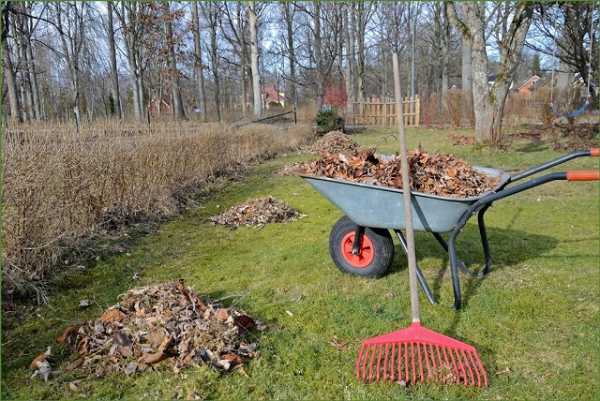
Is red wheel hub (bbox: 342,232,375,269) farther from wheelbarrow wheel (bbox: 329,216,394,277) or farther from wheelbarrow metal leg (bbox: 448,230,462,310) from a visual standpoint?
wheelbarrow metal leg (bbox: 448,230,462,310)

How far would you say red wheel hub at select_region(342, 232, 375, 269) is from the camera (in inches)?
140

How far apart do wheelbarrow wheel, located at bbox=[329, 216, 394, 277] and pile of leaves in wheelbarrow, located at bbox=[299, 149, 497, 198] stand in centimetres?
45

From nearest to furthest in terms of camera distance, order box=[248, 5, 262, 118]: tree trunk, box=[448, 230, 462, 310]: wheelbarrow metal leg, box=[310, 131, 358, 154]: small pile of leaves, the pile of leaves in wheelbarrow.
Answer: box=[448, 230, 462, 310]: wheelbarrow metal leg, the pile of leaves in wheelbarrow, box=[310, 131, 358, 154]: small pile of leaves, box=[248, 5, 262, 118]: tree trunk

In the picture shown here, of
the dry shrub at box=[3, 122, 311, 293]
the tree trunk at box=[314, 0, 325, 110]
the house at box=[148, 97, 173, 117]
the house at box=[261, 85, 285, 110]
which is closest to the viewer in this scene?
the dry shrub at box=[3, 122, 311, 293]

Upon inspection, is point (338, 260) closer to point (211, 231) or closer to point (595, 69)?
point (211, 231)

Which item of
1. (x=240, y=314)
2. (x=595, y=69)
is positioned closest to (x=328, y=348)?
(x=240, y=314)

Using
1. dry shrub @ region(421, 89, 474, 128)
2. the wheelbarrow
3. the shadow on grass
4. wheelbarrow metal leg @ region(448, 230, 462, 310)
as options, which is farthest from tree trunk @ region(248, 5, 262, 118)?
wheelbarrow metal leg @ region(448, 230, 462, 310)

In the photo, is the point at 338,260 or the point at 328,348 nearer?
the point at 328,348

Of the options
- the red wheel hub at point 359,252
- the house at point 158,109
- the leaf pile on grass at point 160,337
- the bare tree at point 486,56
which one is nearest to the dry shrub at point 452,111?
the bare tree at point 486,56

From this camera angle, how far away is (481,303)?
10.3 feet

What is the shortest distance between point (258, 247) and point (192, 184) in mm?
3131

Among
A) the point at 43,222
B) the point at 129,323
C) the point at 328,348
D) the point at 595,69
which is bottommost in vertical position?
the point at 328,348

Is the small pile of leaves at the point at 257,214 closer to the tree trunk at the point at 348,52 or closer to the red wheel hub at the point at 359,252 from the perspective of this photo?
the red wheel hub at the point at 359,252

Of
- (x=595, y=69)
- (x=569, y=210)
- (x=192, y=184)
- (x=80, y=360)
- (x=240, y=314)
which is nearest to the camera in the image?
(x=80, y=360)
